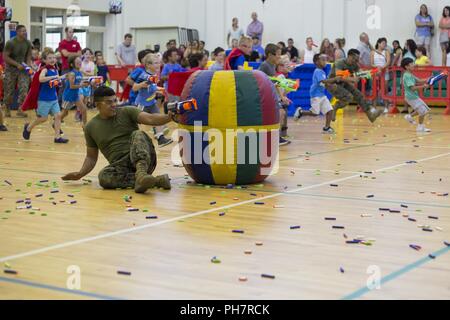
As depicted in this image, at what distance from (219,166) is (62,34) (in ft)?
76.2

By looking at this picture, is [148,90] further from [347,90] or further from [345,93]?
[347,90]

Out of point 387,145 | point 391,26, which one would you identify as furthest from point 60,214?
point 391,26

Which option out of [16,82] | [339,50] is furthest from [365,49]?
[16,82]

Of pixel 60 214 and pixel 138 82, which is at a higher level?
pixel 138 82

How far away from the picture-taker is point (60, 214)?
735cm

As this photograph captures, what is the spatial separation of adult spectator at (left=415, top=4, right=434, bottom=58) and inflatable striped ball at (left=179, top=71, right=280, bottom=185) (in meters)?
18.3

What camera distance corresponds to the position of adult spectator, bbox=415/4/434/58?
26.3 metres

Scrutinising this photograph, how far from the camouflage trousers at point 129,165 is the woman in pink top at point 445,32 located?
61.0 feet

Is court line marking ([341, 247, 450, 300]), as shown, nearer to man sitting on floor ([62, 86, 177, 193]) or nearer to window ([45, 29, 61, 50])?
man sitting on floor ([62, 86, 177, 193])

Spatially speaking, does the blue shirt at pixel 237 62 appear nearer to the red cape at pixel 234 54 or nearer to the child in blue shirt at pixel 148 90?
the red cape at pixel 234 54

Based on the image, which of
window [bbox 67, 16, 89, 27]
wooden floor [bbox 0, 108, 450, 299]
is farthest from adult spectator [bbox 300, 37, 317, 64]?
wooden floor [bbox 0, 108, 450, 299]
